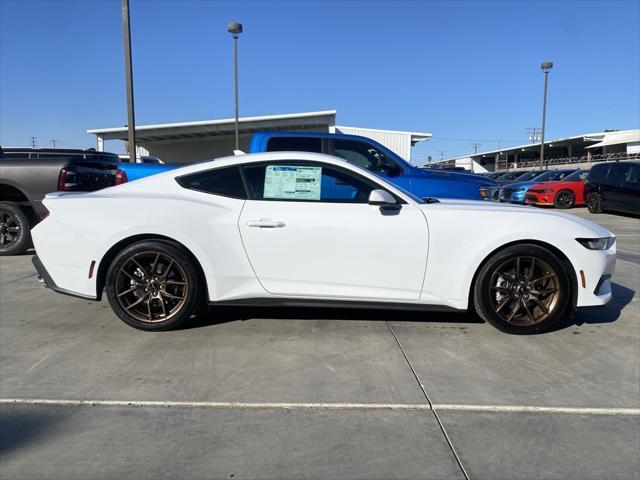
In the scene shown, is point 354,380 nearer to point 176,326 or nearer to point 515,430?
point 515,430

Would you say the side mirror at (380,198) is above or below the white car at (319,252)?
above

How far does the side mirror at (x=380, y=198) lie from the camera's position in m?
Result: 3.87

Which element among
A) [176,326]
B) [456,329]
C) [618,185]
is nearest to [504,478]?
[456,329]

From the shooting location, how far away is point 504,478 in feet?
7.55

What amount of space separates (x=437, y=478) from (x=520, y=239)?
2.32 meters

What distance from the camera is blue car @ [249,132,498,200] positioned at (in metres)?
6.30

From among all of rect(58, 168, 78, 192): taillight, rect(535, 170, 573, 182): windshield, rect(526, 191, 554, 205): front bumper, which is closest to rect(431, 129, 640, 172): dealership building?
rect(535, 170, 573, 182): windshield

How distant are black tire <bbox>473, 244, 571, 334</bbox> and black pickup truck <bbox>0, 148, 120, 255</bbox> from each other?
5953mm

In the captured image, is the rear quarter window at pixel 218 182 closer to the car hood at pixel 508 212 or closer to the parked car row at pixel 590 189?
the car hood at pixel 508 212

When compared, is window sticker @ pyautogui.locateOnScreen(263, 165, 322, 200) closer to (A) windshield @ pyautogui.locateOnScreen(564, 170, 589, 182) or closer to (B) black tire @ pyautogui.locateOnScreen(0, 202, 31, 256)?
(B) black tire @ pyautogui.locateOnScreen(0, 202, 31, 256)

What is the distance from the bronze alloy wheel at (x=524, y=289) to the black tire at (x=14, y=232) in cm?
704

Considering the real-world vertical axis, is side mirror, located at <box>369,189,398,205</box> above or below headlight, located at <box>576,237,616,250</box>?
above

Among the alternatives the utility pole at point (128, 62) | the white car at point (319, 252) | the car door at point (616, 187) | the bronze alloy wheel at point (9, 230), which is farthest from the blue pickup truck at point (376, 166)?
the car door at point (616, 187)

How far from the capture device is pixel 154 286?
4.07 metres
